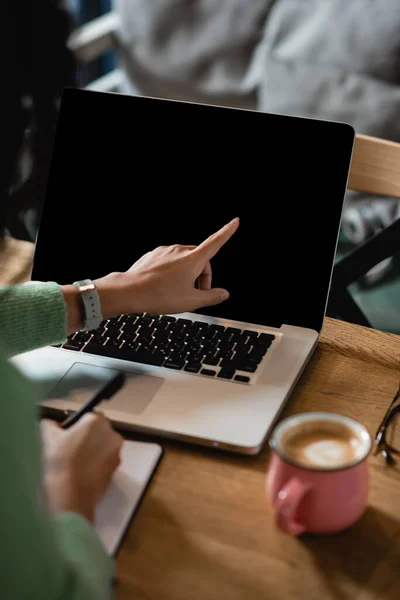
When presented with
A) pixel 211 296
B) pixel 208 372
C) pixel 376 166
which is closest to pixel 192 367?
pixel 208 372

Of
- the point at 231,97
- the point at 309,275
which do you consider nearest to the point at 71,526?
the point at 309,275

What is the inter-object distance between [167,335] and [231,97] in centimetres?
186

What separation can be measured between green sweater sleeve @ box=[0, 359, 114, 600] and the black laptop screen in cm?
53

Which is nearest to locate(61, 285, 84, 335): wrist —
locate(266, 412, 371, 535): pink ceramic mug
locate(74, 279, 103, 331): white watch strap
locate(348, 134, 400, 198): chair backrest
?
locate(74, 279, 103, 331): white watch strap

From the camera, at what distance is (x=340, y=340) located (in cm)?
106

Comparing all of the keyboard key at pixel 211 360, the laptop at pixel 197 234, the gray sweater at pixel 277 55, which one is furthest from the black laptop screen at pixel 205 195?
the gray sweater at pixel 277 55

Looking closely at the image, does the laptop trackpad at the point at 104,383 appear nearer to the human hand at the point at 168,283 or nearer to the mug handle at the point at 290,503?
the human hand at the point at 168,283

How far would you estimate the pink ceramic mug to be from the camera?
0.68 meters

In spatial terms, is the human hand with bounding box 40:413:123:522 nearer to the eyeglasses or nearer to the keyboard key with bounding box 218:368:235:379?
the keyboard key with bounding box 218:368:235:379

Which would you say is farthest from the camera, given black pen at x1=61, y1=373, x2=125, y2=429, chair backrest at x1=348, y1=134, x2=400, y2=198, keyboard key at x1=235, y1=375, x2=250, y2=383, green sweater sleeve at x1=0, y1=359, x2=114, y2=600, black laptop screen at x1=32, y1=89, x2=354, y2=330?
chair backrest at x1=348, y1=134, x2=400, y2=198

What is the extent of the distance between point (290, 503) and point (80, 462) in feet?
0.70

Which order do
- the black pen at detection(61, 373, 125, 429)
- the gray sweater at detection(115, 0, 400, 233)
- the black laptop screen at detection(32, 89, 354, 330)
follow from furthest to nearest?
the gray sweater at detection(115, 0, 400, 233) < the black laptop screen at detection(32, 89, 354, 330) < the black pen at detection(61, 373, 125, 429)

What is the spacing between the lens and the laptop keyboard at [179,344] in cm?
96

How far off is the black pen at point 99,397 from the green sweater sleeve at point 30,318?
5.0 inches
